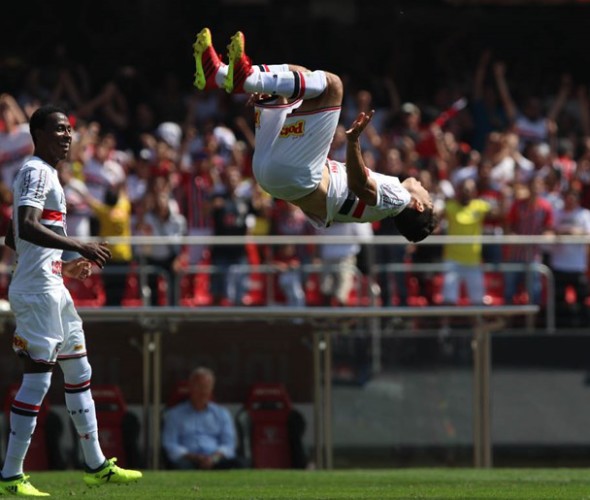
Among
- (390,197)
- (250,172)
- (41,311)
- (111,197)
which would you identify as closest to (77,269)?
(41,311)

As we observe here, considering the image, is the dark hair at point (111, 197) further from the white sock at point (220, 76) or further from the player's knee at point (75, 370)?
the white sock at point (220, 76)

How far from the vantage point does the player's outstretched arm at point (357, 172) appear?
1041cm

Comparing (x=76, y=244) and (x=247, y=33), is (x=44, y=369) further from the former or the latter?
(x=247, y=33)

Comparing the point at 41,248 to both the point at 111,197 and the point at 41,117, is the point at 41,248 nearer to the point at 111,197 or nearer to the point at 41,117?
the point at 41,117

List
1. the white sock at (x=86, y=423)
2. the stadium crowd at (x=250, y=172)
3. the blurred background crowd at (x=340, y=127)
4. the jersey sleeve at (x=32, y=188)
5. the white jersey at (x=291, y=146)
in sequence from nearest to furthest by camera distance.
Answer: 1. the jersey sleeve at (x=32, y=188)
2. the white sock at (x=86, y=423)
3. the white jersey at (x=291, y=146)
4. the stadium crowd at (x=250, y=172)
5. the blurred background crowd at (x=340, y=127)

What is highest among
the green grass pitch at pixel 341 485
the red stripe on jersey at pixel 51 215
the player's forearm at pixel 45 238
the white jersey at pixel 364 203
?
the white jersey at pixel 364 203

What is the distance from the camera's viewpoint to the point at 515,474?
45.4 feet

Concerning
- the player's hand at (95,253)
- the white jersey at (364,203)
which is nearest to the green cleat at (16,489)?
the player's hand at (95,253)

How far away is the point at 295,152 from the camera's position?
35.6 feet

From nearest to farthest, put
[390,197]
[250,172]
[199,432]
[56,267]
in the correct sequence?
[56,267]
[390,197]
[199,432]
[250,172]

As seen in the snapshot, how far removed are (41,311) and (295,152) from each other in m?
2.09

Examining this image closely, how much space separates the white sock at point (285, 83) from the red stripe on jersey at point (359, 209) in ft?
3.28

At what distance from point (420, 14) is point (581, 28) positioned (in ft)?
9.13

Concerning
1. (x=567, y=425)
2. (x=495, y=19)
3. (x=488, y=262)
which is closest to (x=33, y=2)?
(x=495, y=19)
